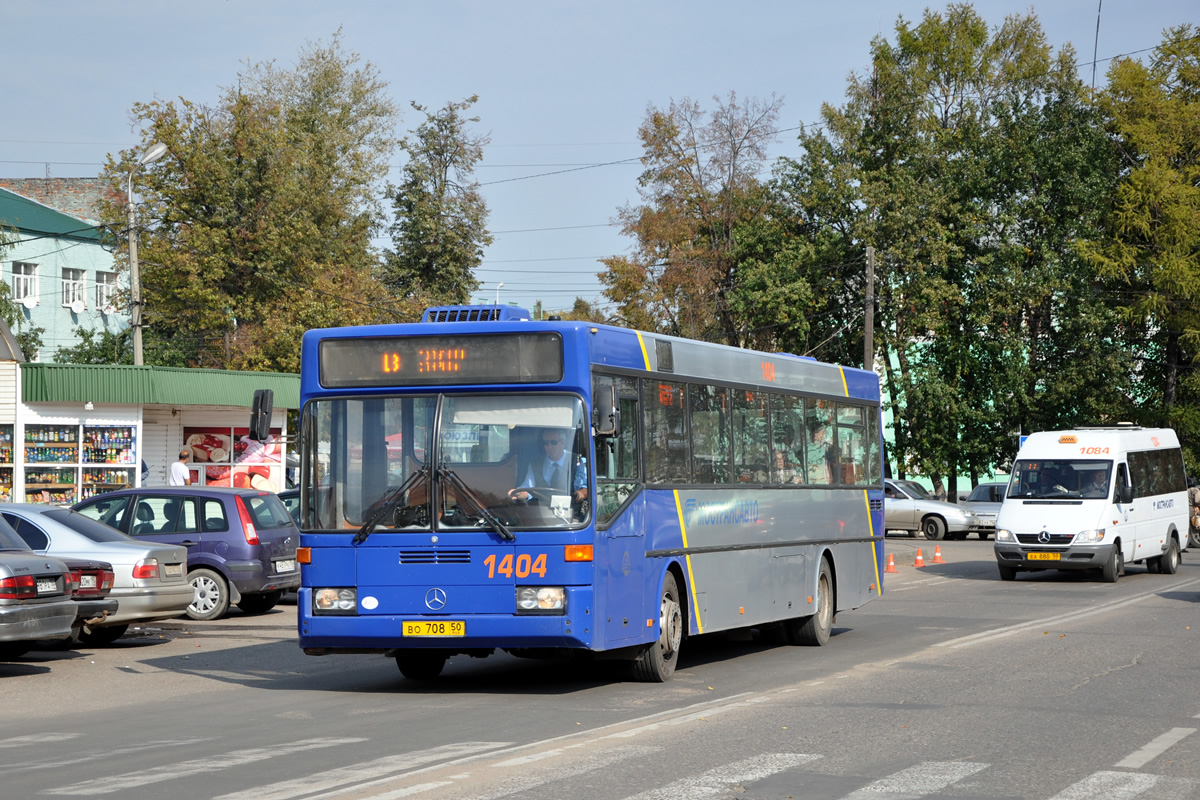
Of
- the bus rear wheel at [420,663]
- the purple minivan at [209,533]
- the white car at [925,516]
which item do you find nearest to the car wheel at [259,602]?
the purple minivan at [209,533]

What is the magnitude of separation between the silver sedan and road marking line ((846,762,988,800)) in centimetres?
997

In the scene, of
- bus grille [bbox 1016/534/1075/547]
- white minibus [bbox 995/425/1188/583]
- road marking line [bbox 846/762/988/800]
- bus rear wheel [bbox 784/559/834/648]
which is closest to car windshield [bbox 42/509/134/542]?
bus rear wheel [bbox 784/559/834/648]

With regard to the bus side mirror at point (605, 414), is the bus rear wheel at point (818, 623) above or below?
below

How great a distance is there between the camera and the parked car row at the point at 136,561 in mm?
13180

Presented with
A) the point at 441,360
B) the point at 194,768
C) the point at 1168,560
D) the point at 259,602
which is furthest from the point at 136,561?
the point at 1168,560

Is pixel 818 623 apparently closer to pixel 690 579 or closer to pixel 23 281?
pixel 690 579

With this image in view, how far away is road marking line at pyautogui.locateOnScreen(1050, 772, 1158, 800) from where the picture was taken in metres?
7.22

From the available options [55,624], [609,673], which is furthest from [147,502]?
[609,673]

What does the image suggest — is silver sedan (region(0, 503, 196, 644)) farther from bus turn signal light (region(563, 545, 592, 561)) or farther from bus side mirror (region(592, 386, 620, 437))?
bus side mirror (region(592, 386, 620, 437))

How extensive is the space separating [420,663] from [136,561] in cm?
453

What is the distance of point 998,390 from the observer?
159 ft

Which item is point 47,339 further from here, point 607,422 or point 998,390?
point 607,422

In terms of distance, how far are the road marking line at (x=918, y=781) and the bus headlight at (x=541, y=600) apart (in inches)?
139

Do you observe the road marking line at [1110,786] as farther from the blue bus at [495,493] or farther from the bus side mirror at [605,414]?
the bus side mirror at [605,414]
